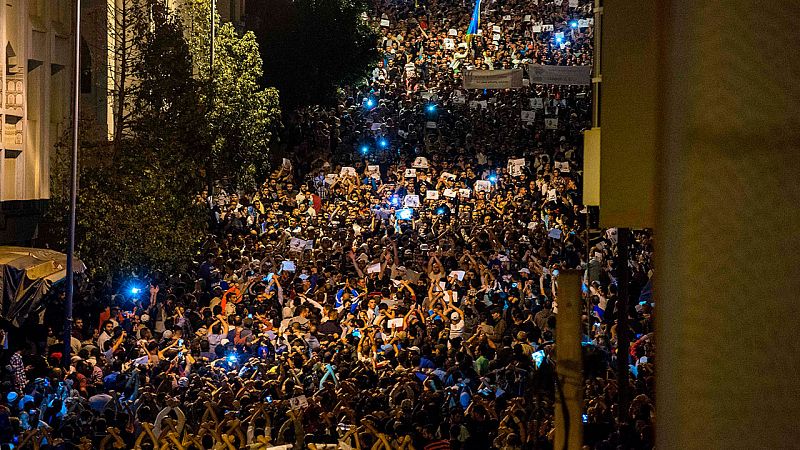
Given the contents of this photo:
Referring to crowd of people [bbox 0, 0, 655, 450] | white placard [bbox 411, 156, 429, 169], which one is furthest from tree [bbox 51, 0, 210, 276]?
white placard [bbox 411, 156, 429, 169]

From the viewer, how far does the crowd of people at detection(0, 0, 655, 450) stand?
38.3 feet

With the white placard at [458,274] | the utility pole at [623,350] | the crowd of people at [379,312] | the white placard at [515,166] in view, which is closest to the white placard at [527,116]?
the crowd of people at [379,312]

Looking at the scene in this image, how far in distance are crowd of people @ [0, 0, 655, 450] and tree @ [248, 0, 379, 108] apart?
4.89 meters

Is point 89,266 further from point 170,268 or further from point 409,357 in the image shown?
point 409,357

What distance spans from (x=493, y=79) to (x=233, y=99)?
33.8 ft

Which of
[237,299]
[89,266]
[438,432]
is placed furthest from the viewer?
[89,266]

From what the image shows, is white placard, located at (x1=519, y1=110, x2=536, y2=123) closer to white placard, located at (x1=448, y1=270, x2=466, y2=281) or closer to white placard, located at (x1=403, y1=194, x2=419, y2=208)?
white placard, located at (x1=403, y1=194, x2=419, y2=208)

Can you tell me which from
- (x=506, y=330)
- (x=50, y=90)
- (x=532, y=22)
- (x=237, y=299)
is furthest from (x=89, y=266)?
(x=532, y=22)

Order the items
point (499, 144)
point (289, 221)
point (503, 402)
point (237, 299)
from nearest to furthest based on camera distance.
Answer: point (503, 402)
point (237, 299)
point (289, 221)
point (499, 144)

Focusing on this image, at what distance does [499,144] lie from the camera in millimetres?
36312

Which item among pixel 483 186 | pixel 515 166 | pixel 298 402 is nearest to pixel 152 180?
pixel 483 186

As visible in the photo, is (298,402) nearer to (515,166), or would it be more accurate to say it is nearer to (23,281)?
(23,281)

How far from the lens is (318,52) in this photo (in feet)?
158

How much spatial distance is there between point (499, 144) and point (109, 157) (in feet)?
46.6
